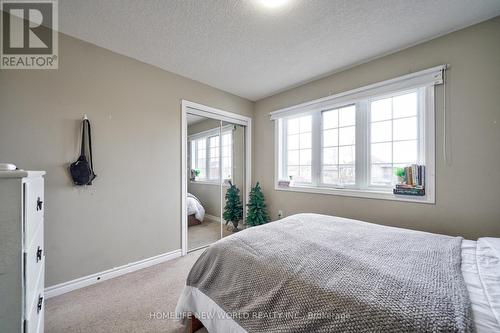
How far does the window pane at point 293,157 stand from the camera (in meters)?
3.25

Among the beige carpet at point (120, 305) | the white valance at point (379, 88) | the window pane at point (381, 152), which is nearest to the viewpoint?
the beige carpet at point (120, 305)

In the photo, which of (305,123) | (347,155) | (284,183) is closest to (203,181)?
(284,183)

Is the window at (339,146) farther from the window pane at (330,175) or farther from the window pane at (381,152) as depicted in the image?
the window pane at (381,152)

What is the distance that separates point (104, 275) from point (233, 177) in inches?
84.0

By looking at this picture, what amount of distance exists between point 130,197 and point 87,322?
1.16 metres

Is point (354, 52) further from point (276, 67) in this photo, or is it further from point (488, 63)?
point (488, 63)

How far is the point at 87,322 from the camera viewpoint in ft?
5.02

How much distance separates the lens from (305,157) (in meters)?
3.13

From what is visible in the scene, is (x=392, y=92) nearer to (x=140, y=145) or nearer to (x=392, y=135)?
(x=392, y=135)

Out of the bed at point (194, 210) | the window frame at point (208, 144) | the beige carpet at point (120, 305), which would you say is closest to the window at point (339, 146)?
the window frame at point (208, 144)

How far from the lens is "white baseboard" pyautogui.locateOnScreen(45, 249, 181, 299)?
1.84 meters

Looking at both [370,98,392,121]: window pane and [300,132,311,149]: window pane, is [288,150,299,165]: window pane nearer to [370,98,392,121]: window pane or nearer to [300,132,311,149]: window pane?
[300,132,311,149]: window pane

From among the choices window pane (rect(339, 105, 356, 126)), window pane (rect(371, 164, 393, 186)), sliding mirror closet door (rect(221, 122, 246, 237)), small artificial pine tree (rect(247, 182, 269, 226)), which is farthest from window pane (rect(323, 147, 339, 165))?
sliding mirror closet door (rect(221, 122, 246, 237))

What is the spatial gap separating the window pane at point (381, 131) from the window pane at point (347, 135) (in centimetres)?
22
